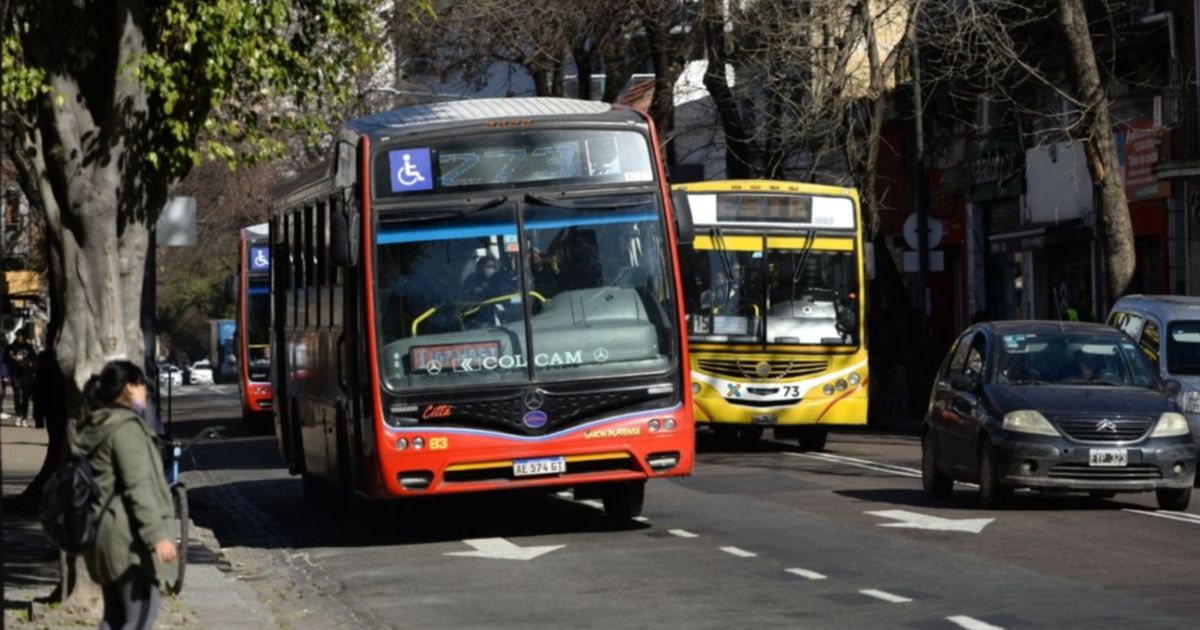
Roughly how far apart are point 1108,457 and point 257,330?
84.0 ft

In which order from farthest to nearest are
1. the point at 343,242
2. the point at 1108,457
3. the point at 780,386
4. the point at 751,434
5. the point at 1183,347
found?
the point at 751,434, the point at 780,386, the point at 1183,347, the point at 1108,457, the point at 343,242

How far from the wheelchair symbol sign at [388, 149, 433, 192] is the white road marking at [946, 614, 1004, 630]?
6.60 m

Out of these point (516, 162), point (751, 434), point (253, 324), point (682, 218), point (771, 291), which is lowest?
point (751, 434)

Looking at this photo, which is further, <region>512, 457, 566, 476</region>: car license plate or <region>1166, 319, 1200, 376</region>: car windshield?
<region>1166, 319, 1200, 376</region>: car windshield

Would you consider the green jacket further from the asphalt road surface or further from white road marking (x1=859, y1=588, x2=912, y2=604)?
white road marking (x1=859, y1=588, x2=912, y2=604)

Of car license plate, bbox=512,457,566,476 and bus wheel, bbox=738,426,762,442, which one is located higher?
car license plate, bbox=512,457,566,476

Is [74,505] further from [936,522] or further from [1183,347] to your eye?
[1183,347]

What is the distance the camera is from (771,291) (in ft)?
88.9

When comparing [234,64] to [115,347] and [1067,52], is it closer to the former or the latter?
[115,347]

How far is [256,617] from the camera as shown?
12805mm

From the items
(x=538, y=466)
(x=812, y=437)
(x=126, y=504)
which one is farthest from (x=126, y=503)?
(x=812, y=437)

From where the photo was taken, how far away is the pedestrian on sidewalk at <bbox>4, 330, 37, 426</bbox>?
46844 millimetres

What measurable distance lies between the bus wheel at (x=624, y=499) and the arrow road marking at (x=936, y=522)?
1894mm

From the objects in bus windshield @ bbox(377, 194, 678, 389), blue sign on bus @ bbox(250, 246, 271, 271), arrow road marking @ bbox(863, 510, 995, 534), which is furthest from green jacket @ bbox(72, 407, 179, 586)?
blue sign on bus @ bbox(250, 246, 271, 271)
